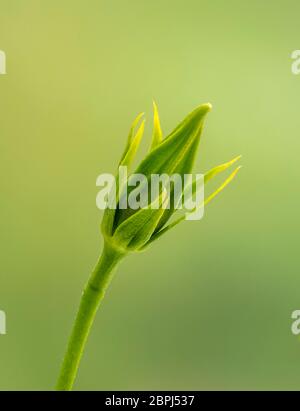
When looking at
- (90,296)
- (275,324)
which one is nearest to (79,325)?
(90,296)

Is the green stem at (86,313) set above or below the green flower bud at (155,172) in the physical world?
below

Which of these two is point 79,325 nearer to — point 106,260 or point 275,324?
point 106,260

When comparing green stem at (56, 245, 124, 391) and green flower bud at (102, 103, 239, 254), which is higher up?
green flower bud at (102, 103, 239, 254)
